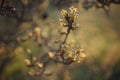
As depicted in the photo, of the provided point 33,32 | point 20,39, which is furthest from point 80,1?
point 20,39

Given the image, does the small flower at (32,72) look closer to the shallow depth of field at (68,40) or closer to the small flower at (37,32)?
the shallow depth of field at (68,40)

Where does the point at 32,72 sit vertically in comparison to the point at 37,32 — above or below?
below

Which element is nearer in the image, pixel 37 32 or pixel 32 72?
pixel 32 72

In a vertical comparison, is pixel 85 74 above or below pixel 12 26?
below

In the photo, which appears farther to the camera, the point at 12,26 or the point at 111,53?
the point at 12,26

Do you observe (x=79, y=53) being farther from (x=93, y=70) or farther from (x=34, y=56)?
(x=34, y=56)

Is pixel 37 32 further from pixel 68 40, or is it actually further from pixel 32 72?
pixel 32 72

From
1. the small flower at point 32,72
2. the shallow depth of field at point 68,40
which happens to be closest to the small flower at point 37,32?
the shallow depth of field at point 68,40

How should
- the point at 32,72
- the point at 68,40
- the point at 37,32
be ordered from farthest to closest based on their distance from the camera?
the point at 37,32 → the point at 68,40 → the point at 32,72

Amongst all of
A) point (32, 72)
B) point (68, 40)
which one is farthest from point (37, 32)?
point (32, 72)
